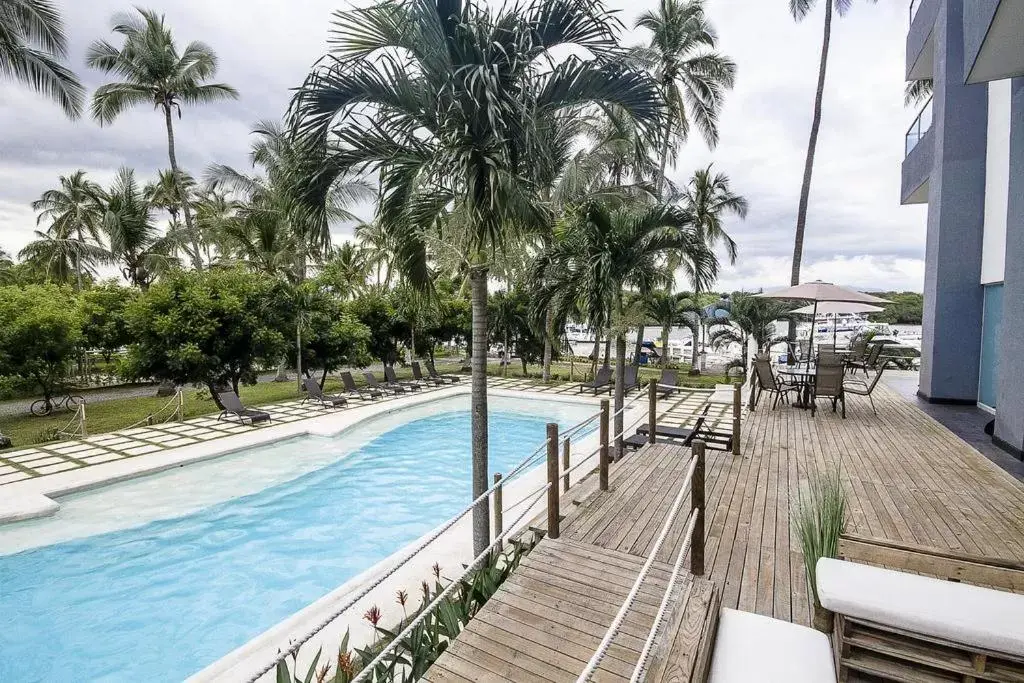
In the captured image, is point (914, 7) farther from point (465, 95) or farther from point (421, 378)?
point (421, 378)

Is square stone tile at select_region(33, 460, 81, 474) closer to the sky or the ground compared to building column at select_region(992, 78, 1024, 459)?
closer to the ground

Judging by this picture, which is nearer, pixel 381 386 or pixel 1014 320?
pixel 1014 320

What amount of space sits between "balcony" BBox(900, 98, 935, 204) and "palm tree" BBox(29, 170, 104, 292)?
30.0 meters

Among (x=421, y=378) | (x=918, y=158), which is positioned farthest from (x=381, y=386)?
(x=918, y=158)

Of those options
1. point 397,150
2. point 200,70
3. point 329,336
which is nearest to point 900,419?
point 397,150

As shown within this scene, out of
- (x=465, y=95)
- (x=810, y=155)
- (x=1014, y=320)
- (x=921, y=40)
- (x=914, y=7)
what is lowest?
(x=1014, y=320)

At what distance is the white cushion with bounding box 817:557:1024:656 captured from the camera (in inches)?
77.8

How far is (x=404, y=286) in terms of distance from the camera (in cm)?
588

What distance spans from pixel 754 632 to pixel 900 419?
7.76 meters

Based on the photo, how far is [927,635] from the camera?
2.08 metres

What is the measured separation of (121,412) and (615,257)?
46.0 feet

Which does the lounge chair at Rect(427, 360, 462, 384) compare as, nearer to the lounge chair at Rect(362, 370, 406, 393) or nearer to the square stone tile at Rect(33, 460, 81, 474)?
the lounge chair at Rect(362, 370, 406, 393)

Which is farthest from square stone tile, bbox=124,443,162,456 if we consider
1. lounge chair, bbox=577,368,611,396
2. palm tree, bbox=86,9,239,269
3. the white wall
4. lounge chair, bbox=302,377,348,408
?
the white wall

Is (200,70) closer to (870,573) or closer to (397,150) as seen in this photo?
(397,150)
